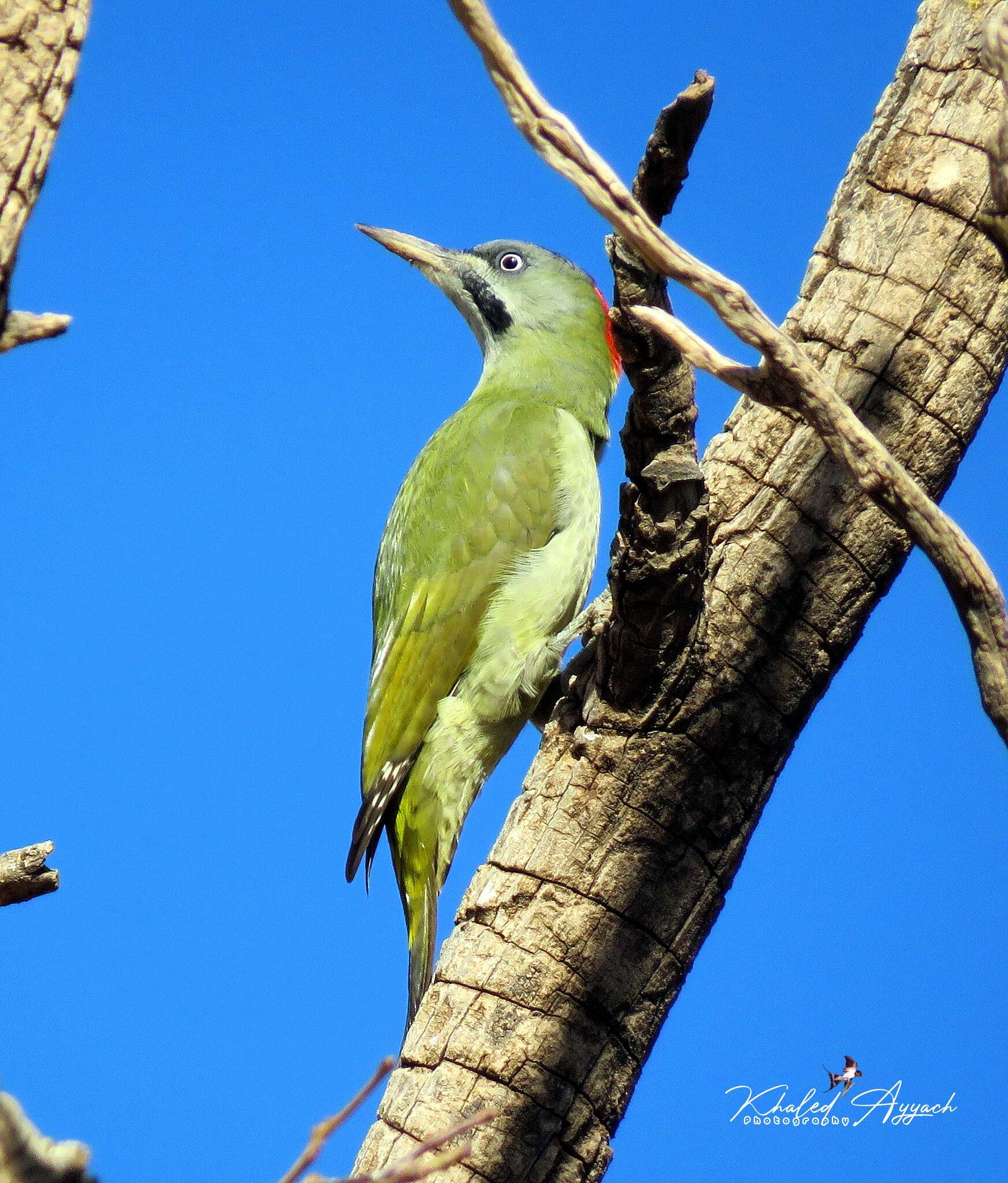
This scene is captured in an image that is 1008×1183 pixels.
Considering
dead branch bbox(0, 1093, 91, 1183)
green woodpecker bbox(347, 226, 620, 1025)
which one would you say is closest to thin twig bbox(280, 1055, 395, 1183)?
dead branch bbox(0, 1093, 91, 1183)

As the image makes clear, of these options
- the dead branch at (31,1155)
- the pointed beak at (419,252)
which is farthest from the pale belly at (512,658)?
the dead branch at (31,1155)

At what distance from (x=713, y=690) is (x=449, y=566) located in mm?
1411

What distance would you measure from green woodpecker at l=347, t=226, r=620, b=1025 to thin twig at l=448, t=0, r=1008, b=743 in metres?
1.77

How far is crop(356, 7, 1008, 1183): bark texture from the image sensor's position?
99.6 inches

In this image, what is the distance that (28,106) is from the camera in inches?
65.4

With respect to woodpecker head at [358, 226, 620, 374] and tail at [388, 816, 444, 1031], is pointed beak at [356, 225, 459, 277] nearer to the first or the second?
woodpecker head at [358, 226, 620, 374]

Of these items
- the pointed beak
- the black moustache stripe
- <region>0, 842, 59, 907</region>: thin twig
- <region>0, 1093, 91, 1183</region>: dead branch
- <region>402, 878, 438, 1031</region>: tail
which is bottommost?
<region>0, 1093, 91, 1183</region>: dead branch

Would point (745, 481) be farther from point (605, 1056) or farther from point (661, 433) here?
point (605, 1056)

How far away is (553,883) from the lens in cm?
263

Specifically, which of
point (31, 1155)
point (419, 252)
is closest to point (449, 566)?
point (419, 252)

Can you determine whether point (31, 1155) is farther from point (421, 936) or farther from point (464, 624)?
point (464, 624)

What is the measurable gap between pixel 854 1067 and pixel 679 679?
129 cm

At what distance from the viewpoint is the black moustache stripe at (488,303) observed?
466 cm

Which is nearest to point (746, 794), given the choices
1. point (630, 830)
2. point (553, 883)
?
point (630, 830)
